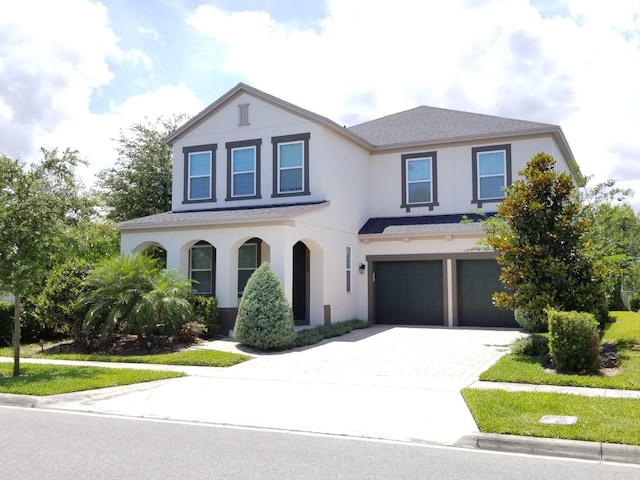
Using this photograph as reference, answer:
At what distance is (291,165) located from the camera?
1906cm

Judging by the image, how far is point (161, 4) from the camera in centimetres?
1278

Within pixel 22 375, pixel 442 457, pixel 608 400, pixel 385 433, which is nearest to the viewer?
pixel 442 457

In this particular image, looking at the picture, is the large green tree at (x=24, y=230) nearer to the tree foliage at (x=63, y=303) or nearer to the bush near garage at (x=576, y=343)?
the tree foliage at (x=63, y=303)

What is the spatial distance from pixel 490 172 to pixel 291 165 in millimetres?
6788

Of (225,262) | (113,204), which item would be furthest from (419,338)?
(113,204)

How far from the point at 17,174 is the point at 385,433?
872 centimetres

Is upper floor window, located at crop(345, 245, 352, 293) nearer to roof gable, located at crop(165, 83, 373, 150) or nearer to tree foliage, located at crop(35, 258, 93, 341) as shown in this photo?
roof gable, located at crop(165, 83, 373, 150)

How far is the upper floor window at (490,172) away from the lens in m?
20.2

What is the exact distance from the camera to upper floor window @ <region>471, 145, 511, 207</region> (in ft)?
66.3

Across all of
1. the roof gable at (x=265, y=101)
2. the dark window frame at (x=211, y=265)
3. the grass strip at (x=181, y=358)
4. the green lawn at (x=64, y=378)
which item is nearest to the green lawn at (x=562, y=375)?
the grass strip at (x=181, y=358)

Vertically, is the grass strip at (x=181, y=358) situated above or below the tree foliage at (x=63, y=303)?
below

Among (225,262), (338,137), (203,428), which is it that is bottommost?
(203,428)

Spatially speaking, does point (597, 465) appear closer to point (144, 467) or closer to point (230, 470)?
point (230, 470)

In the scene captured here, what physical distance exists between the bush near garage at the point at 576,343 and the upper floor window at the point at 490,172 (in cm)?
986
